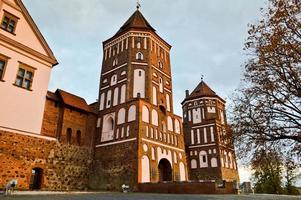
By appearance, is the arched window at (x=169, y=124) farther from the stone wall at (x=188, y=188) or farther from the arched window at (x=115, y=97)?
the stone wall at (x=188, y=188)

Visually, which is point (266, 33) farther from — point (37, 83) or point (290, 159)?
point (37, 83)

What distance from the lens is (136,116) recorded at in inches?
942

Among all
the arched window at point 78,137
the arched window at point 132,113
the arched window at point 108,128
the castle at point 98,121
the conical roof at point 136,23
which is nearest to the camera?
the castle at point 98,121

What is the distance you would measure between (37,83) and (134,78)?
10.7m

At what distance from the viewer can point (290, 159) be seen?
10.8 meters

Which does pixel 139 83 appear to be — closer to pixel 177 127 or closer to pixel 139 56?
pixel 139 56

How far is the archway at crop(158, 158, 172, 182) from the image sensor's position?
2557cm

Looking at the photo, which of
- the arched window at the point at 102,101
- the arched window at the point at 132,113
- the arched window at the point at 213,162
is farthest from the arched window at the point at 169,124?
the arched window at the point at 213,162

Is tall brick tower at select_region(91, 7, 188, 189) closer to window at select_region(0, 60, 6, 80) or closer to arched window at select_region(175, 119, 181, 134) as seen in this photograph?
arched window at select_region(175, 119, 181, 134)

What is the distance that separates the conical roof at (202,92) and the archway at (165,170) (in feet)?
57.8

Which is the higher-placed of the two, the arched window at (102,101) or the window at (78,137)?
the arched window at (102,101)

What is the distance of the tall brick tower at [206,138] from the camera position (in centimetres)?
3509

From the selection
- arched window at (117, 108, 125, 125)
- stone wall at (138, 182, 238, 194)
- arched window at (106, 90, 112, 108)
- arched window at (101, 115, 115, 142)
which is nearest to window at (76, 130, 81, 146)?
arched window at (101, 115, 115, 142)

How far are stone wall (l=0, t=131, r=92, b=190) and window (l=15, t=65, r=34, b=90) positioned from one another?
4.13m
